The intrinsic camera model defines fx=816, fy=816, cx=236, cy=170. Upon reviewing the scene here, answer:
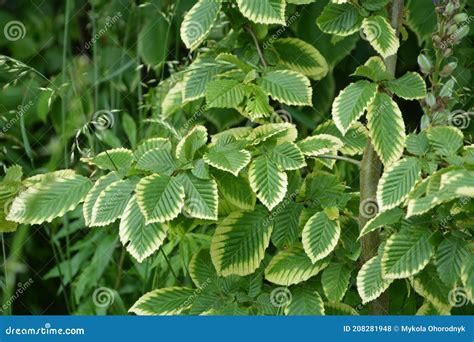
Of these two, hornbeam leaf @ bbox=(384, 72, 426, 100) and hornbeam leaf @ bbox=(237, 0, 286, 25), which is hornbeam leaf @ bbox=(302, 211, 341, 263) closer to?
hornbeam leaf @ bbox=(384, 72, 426, 100)

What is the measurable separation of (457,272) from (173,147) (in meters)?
0.69

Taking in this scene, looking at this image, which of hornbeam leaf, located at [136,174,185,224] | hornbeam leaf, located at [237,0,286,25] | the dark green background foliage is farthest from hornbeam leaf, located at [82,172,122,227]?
hornbeam leaf, located at [237,0,286,25]

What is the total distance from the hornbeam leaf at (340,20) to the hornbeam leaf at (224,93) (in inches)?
9.4

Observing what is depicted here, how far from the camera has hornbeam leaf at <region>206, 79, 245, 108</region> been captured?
187 cm

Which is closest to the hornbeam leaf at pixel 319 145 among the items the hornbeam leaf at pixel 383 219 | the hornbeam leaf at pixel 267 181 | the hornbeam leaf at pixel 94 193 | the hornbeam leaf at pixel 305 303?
the hornbeam leaf at pixel 267 181

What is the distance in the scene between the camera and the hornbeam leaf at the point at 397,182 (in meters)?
1.66

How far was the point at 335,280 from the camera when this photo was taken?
73.8 inches

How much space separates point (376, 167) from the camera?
1.96 metres

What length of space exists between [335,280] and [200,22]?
26.3 inches

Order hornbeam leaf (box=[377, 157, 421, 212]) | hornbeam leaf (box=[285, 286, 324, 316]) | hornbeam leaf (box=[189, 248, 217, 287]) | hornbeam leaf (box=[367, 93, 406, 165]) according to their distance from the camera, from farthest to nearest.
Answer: hornbeam leaf (box=[189, 248, 217, 287]), hornbeam leaf (box=[285, 286, 324, 316]), hornbeam leaf (box=[367, 93, 406, 165]), hornbeam leaf (box=[377, 157, 421, 212])

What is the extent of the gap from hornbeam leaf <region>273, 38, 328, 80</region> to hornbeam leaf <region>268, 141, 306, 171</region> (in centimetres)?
46

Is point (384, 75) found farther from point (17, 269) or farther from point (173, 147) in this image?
point (17, 269)

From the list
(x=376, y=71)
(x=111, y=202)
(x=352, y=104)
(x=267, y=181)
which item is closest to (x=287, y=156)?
(x=267, y=181)

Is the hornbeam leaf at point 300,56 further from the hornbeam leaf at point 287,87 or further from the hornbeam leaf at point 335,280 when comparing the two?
the hornbeam leaf at point 335,280
